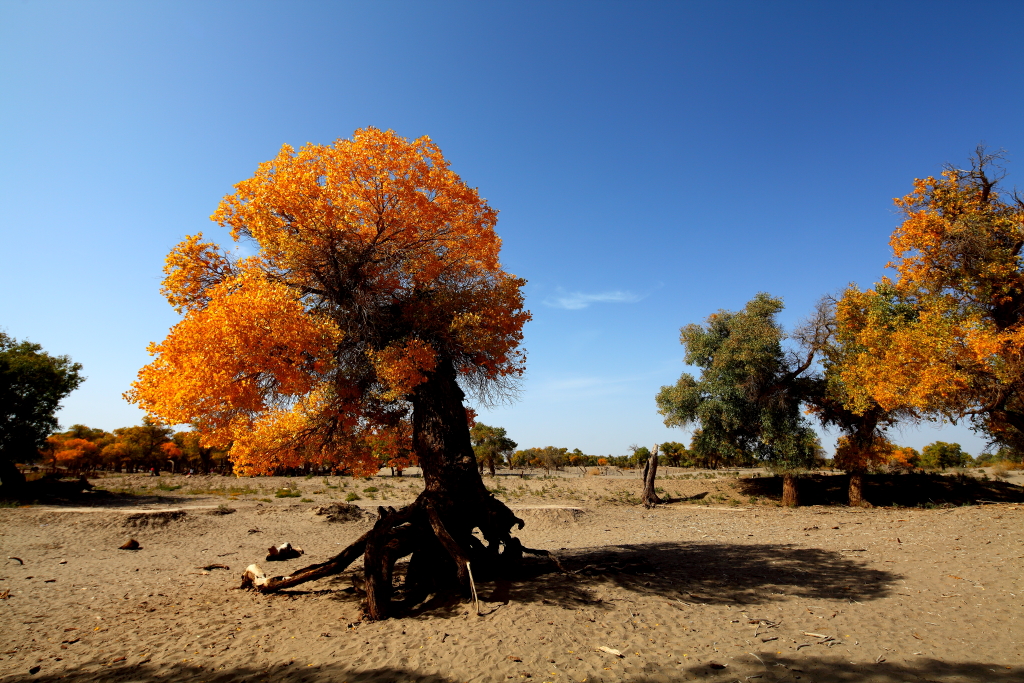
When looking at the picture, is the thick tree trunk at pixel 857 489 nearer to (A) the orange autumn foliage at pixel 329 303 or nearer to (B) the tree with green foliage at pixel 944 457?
(A) the orange autumn foliage at pixel 329 303

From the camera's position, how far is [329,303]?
8727 mm

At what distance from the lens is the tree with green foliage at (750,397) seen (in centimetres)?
2088

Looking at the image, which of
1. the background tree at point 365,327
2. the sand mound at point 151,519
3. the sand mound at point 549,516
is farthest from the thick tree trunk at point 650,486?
the sand mound at point 151,519

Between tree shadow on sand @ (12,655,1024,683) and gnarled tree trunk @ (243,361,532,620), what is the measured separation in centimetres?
277

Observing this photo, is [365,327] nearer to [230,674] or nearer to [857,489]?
[230,674]

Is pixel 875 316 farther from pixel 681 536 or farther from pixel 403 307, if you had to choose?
pixel 403 307

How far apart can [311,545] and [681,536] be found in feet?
37.8

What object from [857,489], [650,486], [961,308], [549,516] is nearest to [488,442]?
[650,486]

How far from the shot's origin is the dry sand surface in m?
5.59

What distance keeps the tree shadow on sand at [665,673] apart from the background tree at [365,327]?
200cm

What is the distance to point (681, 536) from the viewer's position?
14.8 meters

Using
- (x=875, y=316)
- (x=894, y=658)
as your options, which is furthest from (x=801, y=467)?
(x=894, y=658)

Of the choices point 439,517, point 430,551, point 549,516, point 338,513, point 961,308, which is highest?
point 961,308

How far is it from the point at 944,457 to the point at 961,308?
39.2 meters
